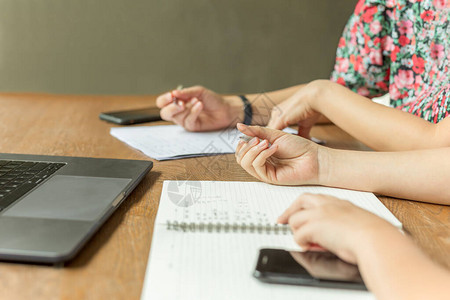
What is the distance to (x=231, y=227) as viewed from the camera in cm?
Answer: 53

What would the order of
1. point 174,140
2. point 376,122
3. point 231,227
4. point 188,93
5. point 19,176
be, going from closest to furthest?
point 231,227 → point 19,176 → point 376,122 → point 174,140 → point 188,93

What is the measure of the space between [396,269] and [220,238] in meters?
0.18

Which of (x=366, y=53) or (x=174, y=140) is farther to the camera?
(x=366, y=53)

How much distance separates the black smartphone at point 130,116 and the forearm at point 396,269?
2.60 ft

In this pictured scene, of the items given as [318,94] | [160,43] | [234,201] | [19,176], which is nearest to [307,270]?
[234,201]

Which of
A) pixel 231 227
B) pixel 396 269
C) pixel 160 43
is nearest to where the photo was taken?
pixel 396 269

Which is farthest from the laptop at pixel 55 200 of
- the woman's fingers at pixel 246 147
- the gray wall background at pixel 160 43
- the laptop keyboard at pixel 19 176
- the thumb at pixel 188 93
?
the gray wall background at pixel 160 43

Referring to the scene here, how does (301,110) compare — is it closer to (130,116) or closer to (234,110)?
(234,110)

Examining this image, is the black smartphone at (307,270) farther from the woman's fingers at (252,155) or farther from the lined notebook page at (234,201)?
the woman's fingers at (252,155)

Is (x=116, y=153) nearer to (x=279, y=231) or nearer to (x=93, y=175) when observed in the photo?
(x=93, y=175)

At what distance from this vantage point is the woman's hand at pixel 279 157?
2.23ft

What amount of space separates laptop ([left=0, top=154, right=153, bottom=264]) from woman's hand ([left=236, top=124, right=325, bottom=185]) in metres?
0.16

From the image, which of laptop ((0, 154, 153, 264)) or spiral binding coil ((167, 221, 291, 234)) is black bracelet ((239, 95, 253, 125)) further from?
spiral binding coil ((167, 221, 291, 234))

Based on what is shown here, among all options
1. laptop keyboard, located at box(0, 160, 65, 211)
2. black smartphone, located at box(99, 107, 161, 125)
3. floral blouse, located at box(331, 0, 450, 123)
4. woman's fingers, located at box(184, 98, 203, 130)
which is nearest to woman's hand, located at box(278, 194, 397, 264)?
laptop keyboard, located at box(0, 160, 65, 211)
